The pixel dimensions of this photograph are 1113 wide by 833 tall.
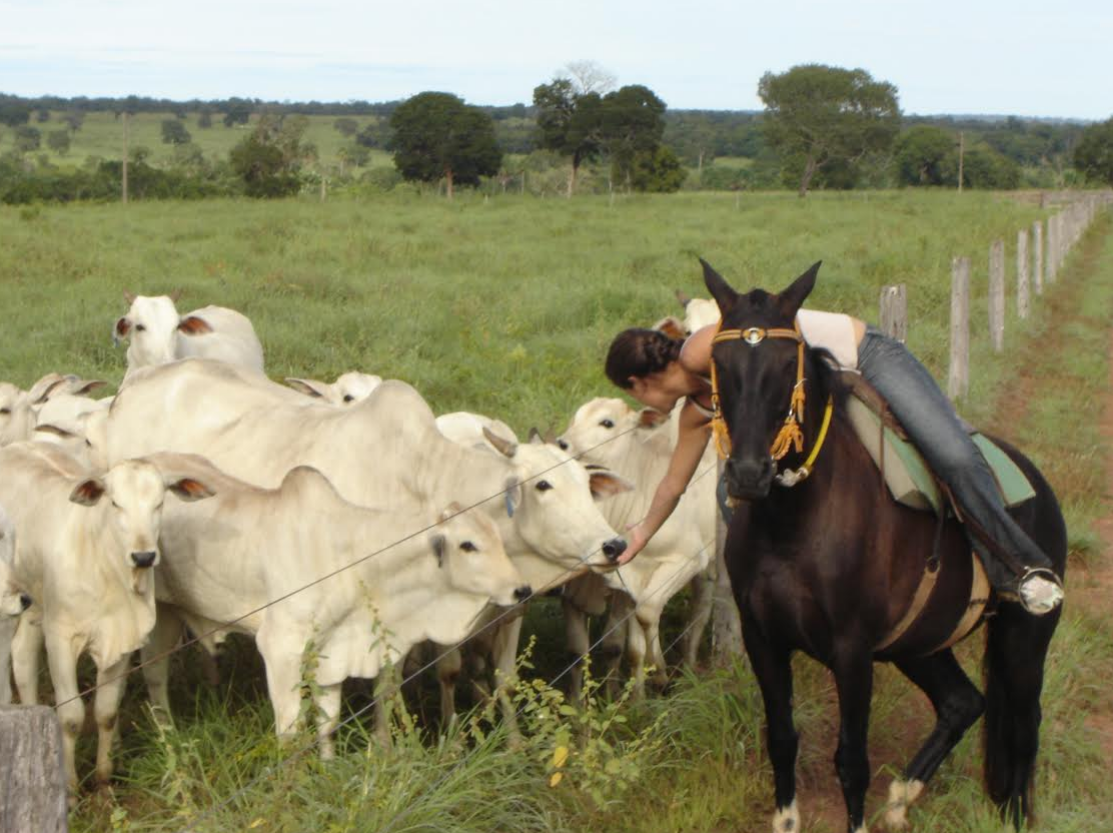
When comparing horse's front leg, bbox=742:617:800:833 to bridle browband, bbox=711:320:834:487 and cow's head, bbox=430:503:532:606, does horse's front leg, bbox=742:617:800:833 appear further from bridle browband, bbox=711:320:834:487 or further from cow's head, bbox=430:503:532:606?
cow's head, bbox=430:503:532:606

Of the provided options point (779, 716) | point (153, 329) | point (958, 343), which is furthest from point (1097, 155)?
point (779, 716)

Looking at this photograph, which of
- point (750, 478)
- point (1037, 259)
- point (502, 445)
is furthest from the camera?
point (1037, 259)

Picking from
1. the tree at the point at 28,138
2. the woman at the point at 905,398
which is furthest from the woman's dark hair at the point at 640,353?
the tree at the point at 28,138

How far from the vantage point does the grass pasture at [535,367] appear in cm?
431

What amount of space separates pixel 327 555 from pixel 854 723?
1.98 meters

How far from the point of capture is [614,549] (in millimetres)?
5191

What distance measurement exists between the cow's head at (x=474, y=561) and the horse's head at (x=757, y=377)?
5.14ft

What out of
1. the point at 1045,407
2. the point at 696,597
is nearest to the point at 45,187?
the point at 1045,407

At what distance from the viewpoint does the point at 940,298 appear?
614 inches

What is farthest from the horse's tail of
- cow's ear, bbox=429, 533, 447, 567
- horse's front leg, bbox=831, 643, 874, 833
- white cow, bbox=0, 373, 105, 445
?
white cow, bbox=0, 373, 105, 445

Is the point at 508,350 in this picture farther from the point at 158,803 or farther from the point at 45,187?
the point at 45,187

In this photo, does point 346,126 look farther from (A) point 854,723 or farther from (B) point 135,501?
(A) point 854,723

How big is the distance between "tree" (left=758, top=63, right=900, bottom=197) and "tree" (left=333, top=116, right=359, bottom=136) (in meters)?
55.8

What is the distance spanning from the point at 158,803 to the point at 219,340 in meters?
5.70
